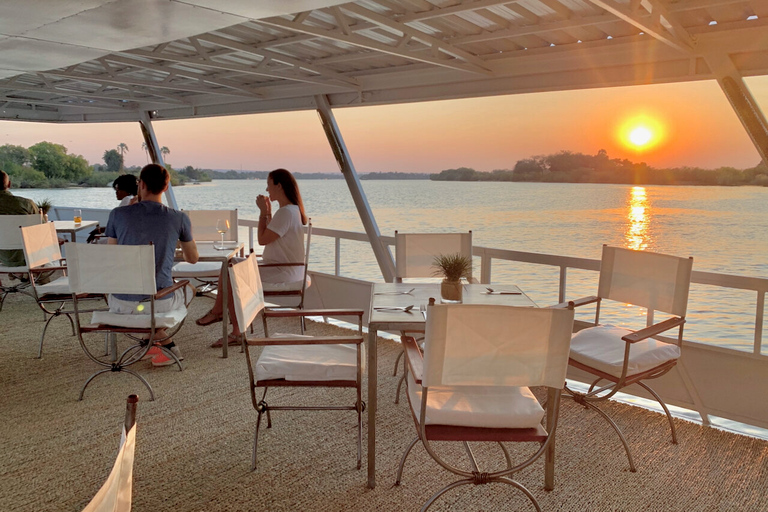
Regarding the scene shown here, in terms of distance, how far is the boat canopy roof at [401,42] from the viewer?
11.1 ft

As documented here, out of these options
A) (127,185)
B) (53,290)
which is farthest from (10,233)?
(53,290)

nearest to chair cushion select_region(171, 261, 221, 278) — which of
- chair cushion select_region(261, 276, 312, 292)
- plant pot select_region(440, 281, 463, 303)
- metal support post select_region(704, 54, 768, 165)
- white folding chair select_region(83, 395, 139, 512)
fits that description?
chair cushion select_region(261, 276, 312, 292)

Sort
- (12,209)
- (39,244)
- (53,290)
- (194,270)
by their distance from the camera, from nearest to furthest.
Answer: (53,290), (39,244), (194,270), (12,209)

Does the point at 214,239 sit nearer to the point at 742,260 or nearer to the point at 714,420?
the point at 714,420

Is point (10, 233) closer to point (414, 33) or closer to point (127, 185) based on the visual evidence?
point (127, 185)

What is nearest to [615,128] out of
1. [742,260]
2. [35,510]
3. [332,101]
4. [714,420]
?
[742,260]

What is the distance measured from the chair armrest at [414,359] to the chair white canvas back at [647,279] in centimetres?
161

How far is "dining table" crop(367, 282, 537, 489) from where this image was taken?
8.79 ft

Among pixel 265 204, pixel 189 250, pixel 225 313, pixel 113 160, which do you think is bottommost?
pixel 225 313

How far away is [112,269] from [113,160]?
9753 mm

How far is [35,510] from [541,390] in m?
3.00

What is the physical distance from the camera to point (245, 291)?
2.98m

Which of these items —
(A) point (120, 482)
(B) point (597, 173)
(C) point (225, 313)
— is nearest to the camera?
(A) point (120, 482)

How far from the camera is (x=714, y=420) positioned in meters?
3.63
